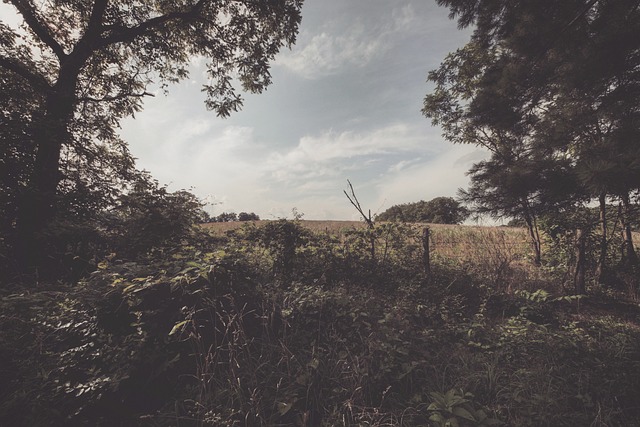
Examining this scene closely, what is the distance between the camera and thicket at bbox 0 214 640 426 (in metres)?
2.30

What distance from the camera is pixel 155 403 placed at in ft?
8.38

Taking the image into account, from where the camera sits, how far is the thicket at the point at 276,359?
7.56 ft

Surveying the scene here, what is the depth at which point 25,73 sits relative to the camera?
5.92m

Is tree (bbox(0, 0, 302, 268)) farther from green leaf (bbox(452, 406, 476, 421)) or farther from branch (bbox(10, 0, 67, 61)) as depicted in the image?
green leaf (bbox(452, 406, 476, 421))

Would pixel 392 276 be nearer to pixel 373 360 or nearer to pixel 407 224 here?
pixel 407 224


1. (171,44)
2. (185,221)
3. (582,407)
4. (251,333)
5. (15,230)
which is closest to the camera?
(582,407)

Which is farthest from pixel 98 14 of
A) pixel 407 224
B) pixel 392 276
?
pixel 392 276

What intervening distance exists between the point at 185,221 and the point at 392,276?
17.0ft

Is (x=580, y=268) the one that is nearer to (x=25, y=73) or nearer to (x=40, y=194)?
(x=40, y=194)

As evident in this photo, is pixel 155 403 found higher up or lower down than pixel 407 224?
lower down

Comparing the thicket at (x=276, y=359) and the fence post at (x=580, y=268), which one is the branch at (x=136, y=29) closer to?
the thicket at (x=276, y=359)

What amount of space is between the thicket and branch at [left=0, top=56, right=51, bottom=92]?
525cm

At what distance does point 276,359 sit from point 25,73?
881 cm

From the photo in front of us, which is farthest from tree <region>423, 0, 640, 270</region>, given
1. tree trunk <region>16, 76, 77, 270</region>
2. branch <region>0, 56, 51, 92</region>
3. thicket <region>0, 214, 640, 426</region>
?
branch <region>0, 56, 51, 92</region>
